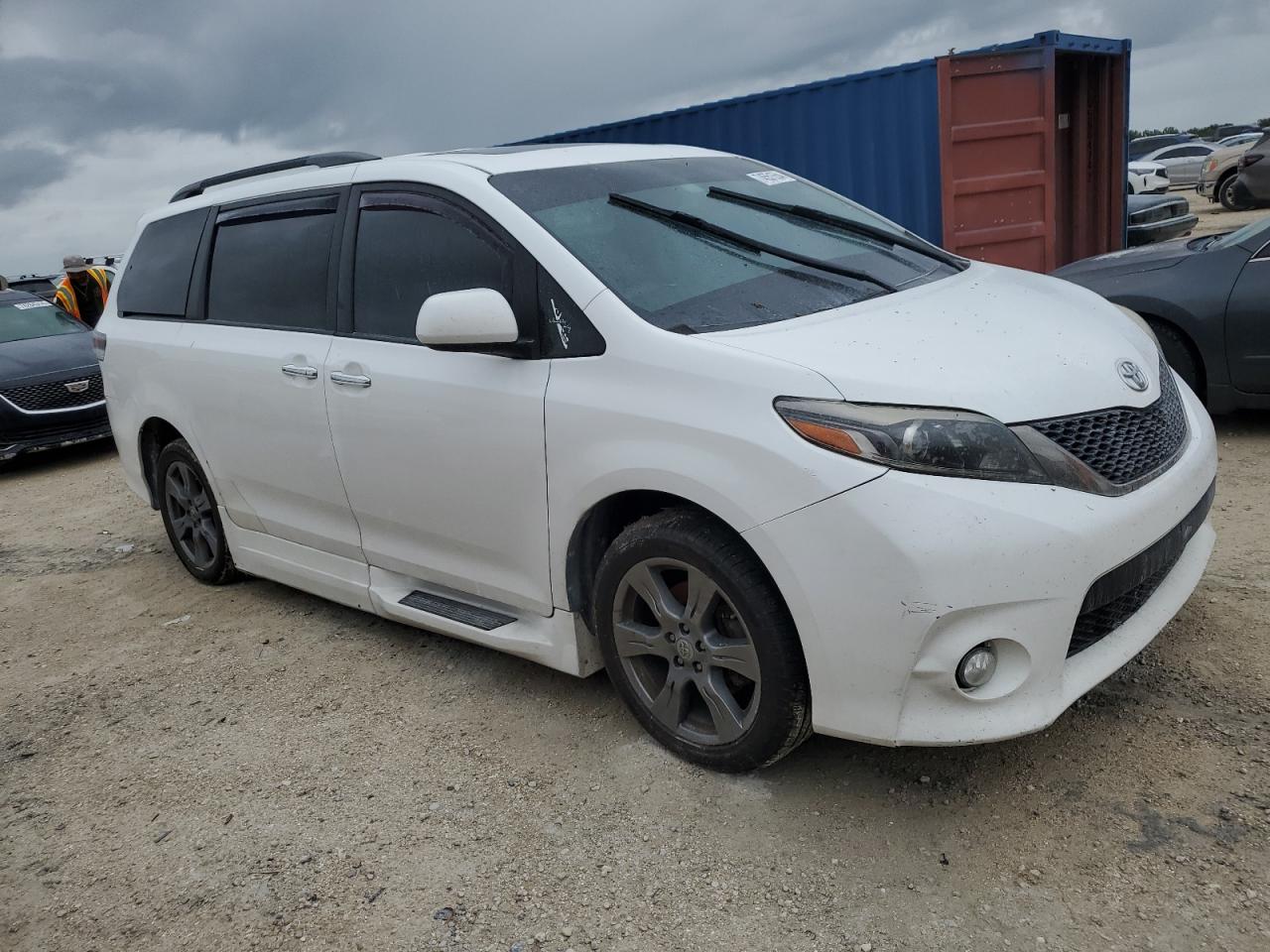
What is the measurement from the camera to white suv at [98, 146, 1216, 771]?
255 centimetres

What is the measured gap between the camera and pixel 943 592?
8.09ft

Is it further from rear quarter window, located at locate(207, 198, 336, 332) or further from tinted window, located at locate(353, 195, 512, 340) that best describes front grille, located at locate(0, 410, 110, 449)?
tinted window, located at locate(353, 195, 512, 340)

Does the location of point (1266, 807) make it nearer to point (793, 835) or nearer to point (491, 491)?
point (793, 835)

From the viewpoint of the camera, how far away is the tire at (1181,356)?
5.75m

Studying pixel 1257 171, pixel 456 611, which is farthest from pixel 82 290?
pixel 1257 171

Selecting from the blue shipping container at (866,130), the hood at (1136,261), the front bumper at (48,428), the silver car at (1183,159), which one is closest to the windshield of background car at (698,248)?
the hood at (1136,261)

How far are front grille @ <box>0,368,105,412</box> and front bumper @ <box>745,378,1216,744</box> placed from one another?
8059 mm

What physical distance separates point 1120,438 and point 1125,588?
38 cm

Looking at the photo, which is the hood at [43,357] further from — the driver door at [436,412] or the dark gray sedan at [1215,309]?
the dark gray sedan at [1215,309]

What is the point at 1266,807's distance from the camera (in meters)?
2.67

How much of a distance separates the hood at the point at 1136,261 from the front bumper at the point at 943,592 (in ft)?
12.4

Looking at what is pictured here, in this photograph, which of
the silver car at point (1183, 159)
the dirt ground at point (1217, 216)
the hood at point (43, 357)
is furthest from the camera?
the silver car at point (1183, 159)

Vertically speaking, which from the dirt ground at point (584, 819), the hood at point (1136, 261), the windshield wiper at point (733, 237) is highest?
the windshield wiper at point (733, 237)

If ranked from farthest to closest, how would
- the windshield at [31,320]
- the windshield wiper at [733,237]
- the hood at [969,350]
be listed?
the windshield at [31,320] → the windshield wiper at [733,237] → the hood at [969,350]
